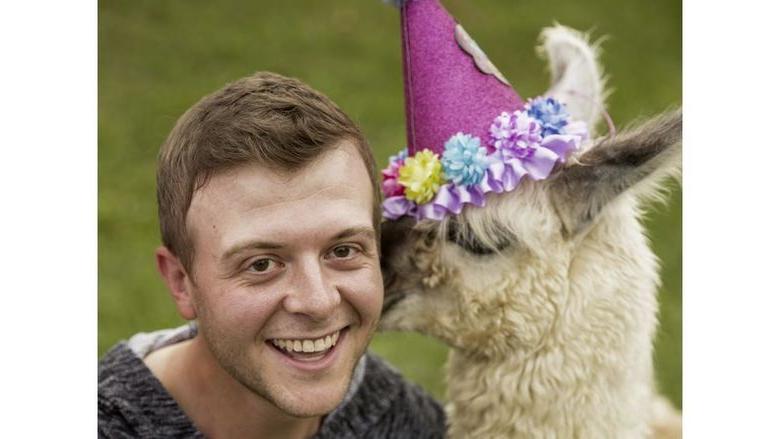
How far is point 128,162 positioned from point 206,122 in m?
1.25

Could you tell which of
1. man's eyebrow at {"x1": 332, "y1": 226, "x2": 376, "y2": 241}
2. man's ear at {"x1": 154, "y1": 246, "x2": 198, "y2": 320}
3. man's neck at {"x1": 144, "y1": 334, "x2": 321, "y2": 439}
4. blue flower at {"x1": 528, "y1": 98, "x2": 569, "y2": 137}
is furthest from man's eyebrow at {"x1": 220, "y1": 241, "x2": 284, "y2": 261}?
blue flower at {"x1": 528, "y1": 98, "x2": 569, "y2": 137}

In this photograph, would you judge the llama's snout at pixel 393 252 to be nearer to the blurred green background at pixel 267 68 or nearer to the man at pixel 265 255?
the man at pixel 265 255

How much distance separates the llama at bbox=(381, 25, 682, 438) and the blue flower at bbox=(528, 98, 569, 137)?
0.30ft

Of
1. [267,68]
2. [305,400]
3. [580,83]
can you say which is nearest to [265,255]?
[305,400]

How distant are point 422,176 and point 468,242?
19 centimetres

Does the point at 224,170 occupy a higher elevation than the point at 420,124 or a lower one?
lower

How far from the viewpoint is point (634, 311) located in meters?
2.65

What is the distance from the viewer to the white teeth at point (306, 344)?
7.58ft

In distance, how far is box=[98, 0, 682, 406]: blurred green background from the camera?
3.02 metres

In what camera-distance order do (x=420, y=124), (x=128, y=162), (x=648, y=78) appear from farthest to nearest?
(x=648, y=78) → (x=128, y=162) → (x=420, y=124)

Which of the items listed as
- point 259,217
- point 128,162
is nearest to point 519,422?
point 259,217

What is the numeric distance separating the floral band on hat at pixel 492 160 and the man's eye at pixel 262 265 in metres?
0.48

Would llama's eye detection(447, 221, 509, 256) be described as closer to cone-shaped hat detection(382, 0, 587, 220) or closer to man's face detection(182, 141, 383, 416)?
cone-shaped hat detection(382, 0, 587, 220)
